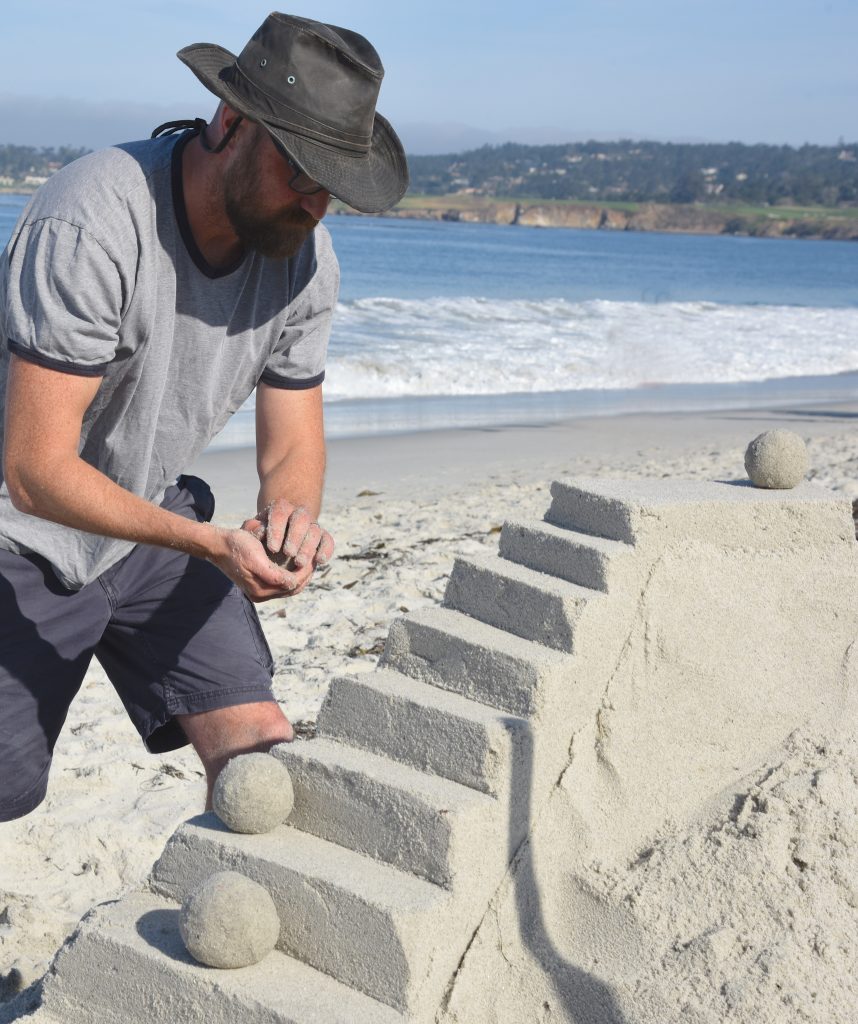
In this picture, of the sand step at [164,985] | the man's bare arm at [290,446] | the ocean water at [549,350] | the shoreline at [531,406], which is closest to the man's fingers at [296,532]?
the man's bare arm at [290,446]

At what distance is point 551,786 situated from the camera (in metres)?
2.46

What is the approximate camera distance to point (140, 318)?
7.78ft

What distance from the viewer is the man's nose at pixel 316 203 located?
2.34 meters

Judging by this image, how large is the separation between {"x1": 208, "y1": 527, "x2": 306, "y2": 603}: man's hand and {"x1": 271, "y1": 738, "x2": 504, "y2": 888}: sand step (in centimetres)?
42

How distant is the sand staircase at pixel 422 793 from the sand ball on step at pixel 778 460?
0.35 ft

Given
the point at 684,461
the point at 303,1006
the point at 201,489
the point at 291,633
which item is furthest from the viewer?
the point at 684,461

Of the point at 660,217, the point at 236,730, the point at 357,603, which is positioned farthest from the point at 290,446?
the point at 660,217

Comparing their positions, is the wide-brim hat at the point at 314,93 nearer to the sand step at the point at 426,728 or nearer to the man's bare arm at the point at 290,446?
the man's bare arm at the point at 290,446

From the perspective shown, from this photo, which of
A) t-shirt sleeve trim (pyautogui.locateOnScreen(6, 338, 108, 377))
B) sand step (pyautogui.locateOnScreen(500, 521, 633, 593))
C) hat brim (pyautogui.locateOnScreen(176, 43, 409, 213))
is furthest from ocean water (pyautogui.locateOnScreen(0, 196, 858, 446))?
t-shirt sleeve trim (pyautogui.locateOnScreen(6, 338, 108, 377))

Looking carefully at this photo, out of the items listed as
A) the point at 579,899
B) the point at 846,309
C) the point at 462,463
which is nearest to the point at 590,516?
the point at 579,899

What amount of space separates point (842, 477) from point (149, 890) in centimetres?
677

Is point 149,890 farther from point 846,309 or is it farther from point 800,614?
point 846,309

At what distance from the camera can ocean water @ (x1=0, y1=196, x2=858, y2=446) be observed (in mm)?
13750

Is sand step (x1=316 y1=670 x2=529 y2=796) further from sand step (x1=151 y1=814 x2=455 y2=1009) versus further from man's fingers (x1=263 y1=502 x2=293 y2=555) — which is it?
man's fingers (x1=263 y1=502 x2=293 y2=555)
